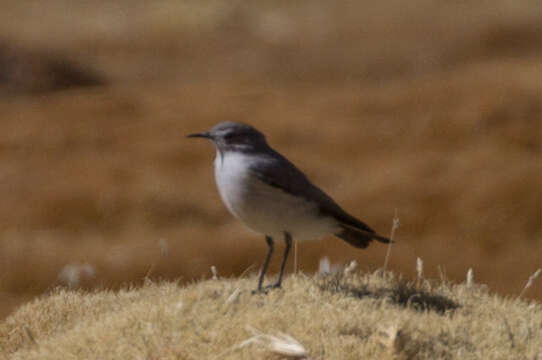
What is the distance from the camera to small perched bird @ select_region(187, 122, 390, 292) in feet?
16.8

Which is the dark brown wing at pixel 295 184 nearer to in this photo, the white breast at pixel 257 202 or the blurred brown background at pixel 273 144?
the white breast at pixel 257 202

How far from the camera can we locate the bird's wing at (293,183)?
16.9 feet

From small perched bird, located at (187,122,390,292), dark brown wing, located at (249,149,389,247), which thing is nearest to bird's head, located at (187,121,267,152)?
small perched bird, located at (187,122,390,292)

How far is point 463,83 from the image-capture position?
22.1 metres

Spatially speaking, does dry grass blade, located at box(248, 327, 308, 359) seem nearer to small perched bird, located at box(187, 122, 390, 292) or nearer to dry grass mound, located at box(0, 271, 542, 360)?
dry grass mound, located at box(0, 271, 542, 360)

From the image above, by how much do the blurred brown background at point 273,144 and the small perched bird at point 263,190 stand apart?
147 cm

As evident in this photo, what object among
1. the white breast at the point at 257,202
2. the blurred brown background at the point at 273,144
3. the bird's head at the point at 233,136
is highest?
the bird's head at the point at 233,136

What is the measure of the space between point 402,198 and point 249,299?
1190 centimetres

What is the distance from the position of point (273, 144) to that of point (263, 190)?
15.4 meters

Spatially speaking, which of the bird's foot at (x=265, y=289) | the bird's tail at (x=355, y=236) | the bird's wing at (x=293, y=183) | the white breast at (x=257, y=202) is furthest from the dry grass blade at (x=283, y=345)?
the bird's tail at (x=355, y=236)

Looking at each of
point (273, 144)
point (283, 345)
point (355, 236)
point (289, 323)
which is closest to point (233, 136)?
point (355, 236)

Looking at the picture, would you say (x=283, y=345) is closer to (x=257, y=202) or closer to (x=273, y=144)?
(x=257, y=202)

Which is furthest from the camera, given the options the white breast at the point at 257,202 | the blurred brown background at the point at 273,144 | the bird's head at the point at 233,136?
the blurred brown background at the point at 273,144

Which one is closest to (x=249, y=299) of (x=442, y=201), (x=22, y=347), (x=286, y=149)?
(x=22, y=347)
